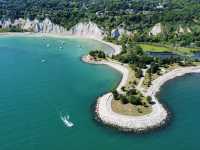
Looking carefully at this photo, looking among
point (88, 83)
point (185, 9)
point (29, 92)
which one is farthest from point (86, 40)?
point (29, 92)

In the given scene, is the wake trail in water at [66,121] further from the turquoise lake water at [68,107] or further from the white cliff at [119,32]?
the white cliff at [119,32]

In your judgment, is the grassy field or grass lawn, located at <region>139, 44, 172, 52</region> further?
grass lawn, located at <region>139, 44, 172, 52</region>

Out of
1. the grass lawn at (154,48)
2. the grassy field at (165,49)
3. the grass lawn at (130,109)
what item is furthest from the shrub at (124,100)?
the grass lawn at (154,48)

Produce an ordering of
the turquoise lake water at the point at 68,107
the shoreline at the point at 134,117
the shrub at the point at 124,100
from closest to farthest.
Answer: the turquoise lake water at the point at 68,107 → the shoreline at the point at 134,117 → the shrub at the point at 124,100

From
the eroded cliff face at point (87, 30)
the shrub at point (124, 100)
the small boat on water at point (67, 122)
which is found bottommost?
the small boat on water at point (67, 122)

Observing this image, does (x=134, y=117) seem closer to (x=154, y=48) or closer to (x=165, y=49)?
(x=154, y=48)

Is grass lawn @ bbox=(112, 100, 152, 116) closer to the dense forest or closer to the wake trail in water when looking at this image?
the wake trail in water

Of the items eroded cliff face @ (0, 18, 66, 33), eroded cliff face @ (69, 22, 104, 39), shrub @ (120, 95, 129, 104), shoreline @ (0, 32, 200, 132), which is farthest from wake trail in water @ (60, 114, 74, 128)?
eroded cliff face @ (0, 18, 66, 33)
